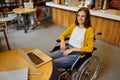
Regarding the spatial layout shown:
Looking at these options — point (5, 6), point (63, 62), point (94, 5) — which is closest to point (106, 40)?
point (94, 5)

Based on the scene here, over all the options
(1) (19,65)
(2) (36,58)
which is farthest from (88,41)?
(1) (19,65)

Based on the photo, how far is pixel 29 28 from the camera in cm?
380

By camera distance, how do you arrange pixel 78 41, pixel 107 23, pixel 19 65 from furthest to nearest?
1. pixel 107 23
2. pixel 78 41
3. pixel 19 65

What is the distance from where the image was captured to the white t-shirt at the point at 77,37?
173 cm

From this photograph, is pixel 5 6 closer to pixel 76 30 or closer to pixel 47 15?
pixel 47 15

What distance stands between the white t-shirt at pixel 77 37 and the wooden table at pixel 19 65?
528 mm

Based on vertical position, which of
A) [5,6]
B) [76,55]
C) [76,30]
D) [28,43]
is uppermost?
[5,6]

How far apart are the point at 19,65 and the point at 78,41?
0.77 meters

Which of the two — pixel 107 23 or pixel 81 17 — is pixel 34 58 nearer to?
pixel 81 17

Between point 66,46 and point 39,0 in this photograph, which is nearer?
point 66,46

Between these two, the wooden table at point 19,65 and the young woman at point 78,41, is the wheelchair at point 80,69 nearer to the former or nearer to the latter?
the young woman at point 78,41

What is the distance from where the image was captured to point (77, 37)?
177cm

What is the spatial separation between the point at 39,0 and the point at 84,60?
323 centimetres

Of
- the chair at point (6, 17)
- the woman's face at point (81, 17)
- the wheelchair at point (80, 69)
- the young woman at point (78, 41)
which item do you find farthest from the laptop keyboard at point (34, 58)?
the chair at point (6, 17)
